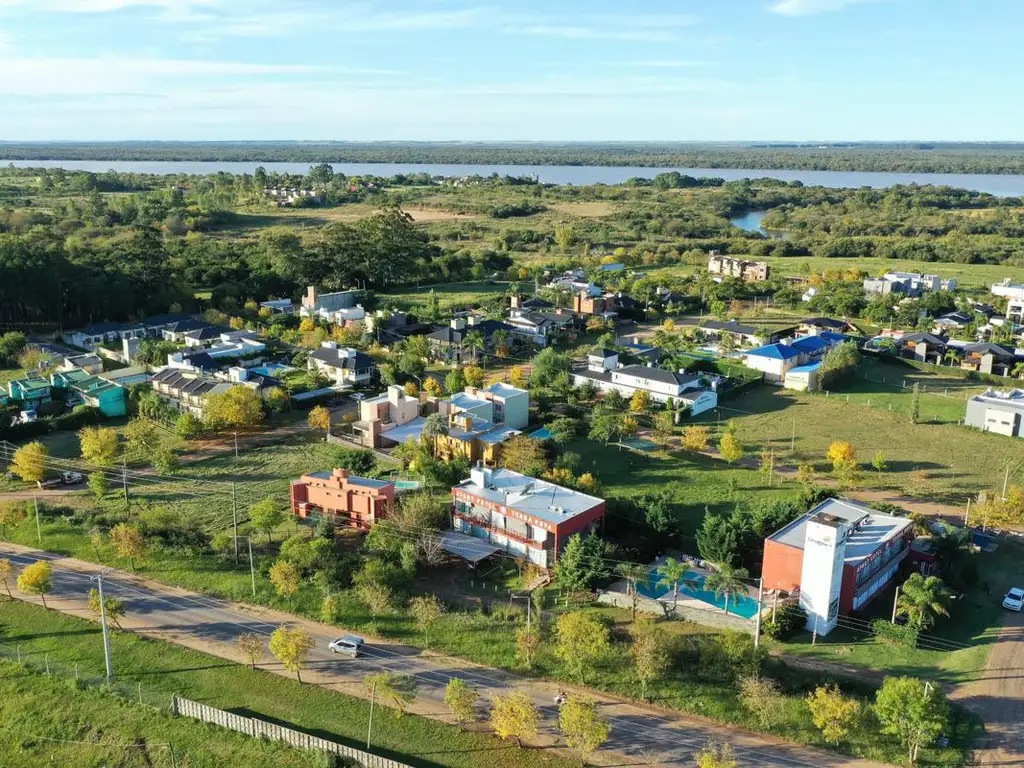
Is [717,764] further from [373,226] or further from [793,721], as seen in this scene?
[373,226]

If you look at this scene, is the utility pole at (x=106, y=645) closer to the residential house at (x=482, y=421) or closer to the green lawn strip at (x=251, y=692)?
the green lawn strip at (x=251, y=692)

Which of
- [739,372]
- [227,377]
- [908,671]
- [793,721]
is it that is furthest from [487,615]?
[739,372]

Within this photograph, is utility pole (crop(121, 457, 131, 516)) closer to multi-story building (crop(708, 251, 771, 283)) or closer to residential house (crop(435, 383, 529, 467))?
residential house (crop(435, 383, 529, 467))

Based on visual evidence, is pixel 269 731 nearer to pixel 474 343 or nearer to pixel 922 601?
pixel 922 601

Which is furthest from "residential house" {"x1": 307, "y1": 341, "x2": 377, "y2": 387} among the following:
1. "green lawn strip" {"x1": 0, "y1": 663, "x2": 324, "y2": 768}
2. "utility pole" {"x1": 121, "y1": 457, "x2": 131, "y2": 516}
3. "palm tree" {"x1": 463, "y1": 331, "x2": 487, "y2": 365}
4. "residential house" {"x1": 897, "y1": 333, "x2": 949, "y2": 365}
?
"residential house" {"x1": 897, "y1": 333, "x2": 949, "y2": 365}

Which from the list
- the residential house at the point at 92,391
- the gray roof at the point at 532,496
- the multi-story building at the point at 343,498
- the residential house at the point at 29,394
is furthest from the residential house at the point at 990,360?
the residential house at the point at 29,394
